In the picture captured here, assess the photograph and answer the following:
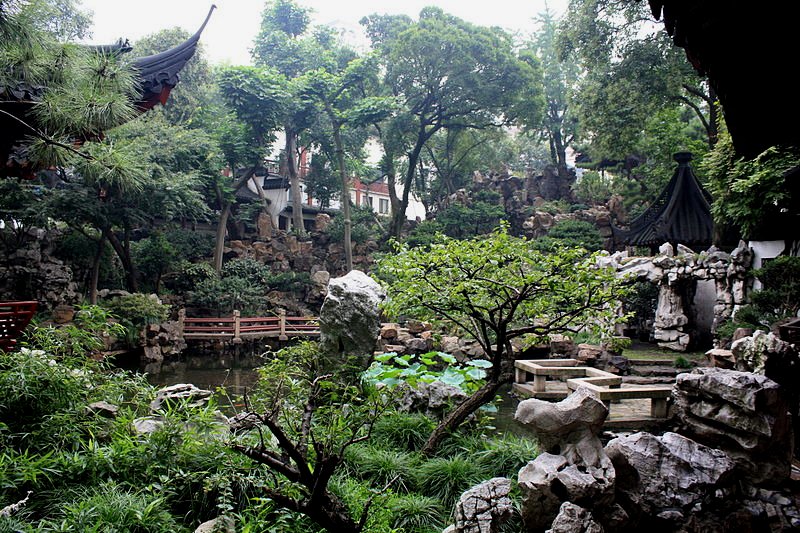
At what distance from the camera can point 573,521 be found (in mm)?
2930

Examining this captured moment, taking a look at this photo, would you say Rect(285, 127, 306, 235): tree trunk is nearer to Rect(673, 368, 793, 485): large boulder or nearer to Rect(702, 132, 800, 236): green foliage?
Rect(702, 132, 800, 236): green foliage

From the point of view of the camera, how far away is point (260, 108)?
17.7 m

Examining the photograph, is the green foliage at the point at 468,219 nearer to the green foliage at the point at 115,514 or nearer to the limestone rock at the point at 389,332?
the limestone rock at the point at 389,332

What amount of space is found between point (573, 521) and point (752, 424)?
63.7 inches

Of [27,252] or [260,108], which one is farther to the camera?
[260,108]

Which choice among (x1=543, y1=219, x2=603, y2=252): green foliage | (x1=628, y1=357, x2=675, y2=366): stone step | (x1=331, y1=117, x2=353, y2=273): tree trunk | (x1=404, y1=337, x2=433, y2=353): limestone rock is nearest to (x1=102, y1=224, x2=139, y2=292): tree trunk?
(x1=331, y1=117, x2=353, y2=273): tree trunk

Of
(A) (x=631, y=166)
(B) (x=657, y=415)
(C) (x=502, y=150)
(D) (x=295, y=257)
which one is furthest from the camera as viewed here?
(C) (x=502, y=150)

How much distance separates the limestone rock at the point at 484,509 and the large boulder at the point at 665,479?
2.64 ft

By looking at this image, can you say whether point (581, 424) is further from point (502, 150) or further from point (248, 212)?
point (502, 150)

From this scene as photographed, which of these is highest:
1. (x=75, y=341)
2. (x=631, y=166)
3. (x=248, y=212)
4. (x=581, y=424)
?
(x=631, y=166)

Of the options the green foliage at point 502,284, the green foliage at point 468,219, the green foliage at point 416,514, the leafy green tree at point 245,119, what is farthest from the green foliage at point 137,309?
the green foliage at point 468,219

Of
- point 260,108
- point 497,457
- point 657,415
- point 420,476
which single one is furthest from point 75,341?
point 260,108

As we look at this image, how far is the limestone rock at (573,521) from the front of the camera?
291cm

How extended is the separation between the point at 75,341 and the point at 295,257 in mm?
14754
